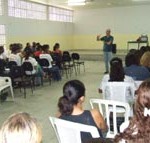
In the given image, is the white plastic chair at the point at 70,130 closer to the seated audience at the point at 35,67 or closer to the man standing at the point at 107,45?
the seated audience at the point at 35,67

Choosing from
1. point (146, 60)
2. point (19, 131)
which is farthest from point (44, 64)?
point (19, 131)

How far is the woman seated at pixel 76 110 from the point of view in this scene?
8.56ft

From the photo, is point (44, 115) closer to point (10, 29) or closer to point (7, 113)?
point (7, 113)

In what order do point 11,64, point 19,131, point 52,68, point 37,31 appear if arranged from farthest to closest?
point 37,31 < point 52,68 < point 11,64 < point 19,131

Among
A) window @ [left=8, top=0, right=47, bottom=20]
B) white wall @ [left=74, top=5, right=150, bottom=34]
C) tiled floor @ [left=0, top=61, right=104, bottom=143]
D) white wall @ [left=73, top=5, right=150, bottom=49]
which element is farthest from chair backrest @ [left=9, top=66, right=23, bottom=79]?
white wall @ [left=74, top=5, right=150, bottom=34]

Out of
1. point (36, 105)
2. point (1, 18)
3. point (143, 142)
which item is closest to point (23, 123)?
point (143, 142)

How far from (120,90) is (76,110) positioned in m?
1.56

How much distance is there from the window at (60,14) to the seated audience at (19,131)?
52.3ft

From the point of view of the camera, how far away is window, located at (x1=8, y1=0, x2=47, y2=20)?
513 inches

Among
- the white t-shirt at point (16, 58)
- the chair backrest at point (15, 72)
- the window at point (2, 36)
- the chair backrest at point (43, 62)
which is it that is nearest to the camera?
the chair backrest at point (15, 72)

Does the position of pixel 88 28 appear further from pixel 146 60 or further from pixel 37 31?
pixel 146 60

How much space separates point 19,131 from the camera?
4.13 feet

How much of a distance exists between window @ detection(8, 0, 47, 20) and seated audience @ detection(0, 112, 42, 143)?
12.0 meters

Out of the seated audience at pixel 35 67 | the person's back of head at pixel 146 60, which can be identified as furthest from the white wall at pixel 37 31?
the person's back of head at pixel 146 60
